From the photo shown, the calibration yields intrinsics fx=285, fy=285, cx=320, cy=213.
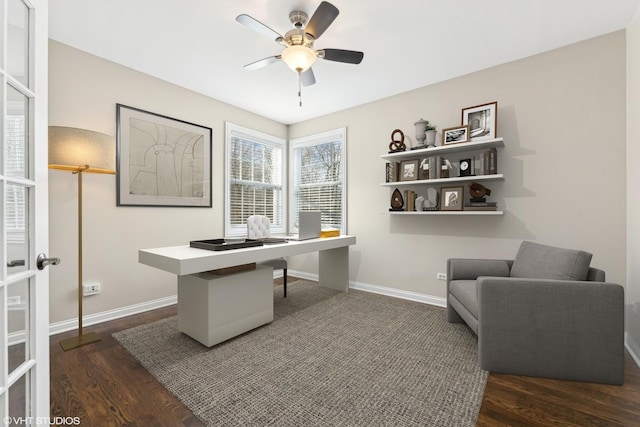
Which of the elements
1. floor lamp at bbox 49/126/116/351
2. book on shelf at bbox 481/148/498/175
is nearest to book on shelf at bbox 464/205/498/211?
book on shelf at bbox 481/148/498/175

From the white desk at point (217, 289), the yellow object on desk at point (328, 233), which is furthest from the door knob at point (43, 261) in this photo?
the yellow object on desk at point (328, 233)

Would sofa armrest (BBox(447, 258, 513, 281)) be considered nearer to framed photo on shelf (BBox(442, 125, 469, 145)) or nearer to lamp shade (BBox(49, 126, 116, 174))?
framed photo on shelf (BBox(442, 125, 469, 145))

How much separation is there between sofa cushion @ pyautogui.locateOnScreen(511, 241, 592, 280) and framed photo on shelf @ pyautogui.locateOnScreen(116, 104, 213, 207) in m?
3.44

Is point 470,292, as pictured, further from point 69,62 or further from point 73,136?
point 69,62

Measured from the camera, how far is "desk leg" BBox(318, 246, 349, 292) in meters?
3.78

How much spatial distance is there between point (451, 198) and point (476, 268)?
0.78 metres

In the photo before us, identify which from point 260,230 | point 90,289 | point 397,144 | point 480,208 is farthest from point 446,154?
point 90,289

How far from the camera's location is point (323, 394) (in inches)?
65.3

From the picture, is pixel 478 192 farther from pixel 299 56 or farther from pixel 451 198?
pixel 299 56

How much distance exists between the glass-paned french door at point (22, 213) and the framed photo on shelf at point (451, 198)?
310 centimetres

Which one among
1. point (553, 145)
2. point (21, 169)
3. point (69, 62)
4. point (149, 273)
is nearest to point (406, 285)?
point (553, 145)

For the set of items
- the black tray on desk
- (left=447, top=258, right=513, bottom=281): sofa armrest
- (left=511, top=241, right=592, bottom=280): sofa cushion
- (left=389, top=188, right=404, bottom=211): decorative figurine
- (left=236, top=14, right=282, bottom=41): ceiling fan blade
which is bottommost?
(left=447, top=258, right=513, bottom=281): sofa armrest

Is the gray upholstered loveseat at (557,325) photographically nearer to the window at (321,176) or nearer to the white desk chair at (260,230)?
the white desk chair at (260,230)

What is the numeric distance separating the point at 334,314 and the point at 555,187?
2420 mm
